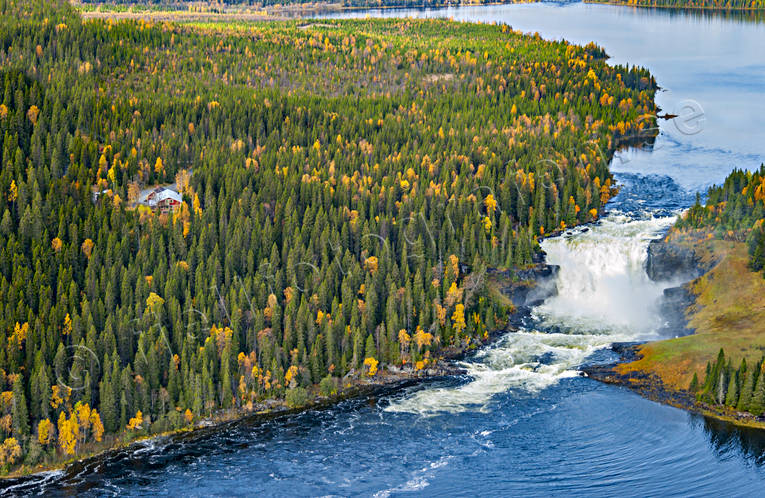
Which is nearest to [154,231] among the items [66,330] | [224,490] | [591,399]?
[66,330]

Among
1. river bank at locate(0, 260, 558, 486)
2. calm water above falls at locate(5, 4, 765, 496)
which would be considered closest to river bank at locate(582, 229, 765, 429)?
calm water above falls at locate(5, 4, 765, 496)

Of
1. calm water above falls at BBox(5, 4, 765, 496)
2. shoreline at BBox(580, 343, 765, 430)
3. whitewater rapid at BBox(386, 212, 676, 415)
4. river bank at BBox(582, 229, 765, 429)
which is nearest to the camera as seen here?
calm water above falls at BBox(5, 4, 765, 496)

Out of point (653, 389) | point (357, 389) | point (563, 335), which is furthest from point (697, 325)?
point (357, 389)

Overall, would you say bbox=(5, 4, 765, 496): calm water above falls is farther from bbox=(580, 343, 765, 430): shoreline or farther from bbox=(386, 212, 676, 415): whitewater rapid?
bbox=(580, 343, 765, 430): shoreline

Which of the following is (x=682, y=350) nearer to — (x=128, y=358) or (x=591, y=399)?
(x=591, y=399)

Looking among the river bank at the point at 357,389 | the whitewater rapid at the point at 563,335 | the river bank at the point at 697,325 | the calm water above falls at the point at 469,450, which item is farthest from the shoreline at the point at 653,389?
the river bank at the point at 357,389

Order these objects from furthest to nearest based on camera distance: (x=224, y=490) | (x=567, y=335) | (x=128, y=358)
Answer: (x=567, y=335)
(x=128, y=358)
(x=224, y=490)

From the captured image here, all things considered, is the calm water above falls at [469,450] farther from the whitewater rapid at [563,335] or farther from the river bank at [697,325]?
the river bank at [697,325]

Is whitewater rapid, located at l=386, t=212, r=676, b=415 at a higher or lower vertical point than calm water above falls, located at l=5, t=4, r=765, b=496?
higher
